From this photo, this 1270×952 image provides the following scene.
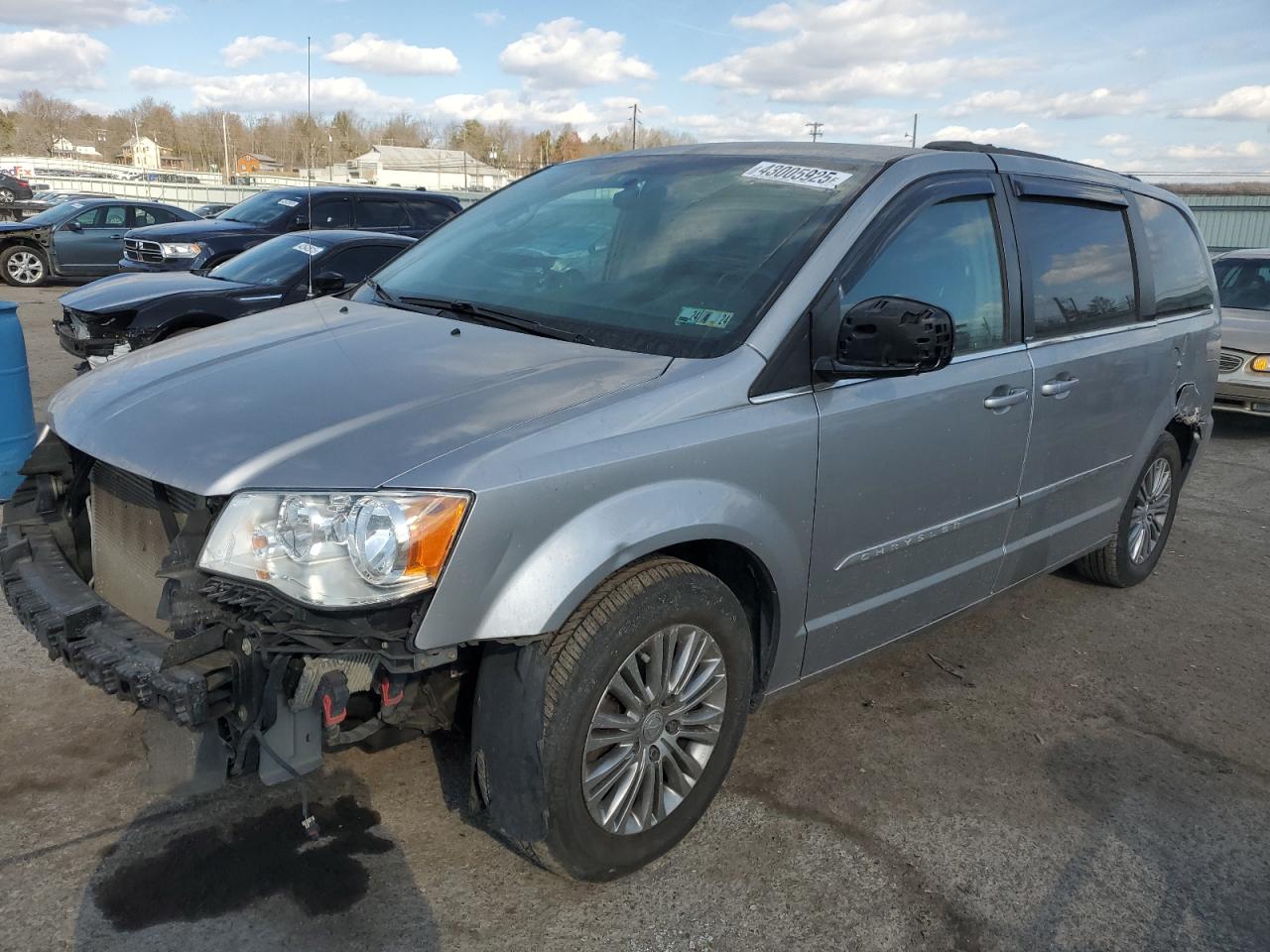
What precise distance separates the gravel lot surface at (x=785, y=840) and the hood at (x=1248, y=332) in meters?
6.02

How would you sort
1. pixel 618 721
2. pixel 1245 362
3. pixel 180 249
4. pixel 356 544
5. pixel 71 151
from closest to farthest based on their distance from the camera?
pixel 356 544
pixel 618 721
pixel 1245 362
pixel 180 249
pixel 71 151

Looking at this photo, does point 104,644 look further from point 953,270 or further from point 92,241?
point 92,241

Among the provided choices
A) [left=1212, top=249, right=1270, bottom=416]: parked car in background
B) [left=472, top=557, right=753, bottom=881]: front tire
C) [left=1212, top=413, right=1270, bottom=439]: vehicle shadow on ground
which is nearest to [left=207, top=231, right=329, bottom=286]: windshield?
[left=472, top=557, right=753, bottom=881]: front tire

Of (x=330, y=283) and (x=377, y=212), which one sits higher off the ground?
(x=377, y=212)

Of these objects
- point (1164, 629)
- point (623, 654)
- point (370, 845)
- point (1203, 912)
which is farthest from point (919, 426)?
point (1164, 629)

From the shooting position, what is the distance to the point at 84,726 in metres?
3.40

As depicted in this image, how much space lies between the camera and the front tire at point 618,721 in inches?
95.7

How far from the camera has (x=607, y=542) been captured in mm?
2422

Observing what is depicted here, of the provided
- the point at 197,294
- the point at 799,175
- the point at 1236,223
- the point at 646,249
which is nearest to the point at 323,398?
the point at 646,249

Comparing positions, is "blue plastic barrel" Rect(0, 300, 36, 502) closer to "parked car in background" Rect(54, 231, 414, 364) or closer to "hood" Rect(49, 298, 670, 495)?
"parked car in background" Rect(54, 231, 414, 364)

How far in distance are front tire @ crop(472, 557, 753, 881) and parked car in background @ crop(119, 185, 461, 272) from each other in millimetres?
8123

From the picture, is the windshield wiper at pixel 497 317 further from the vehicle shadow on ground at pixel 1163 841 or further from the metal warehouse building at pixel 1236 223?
the metal warehouse building at pixel 1236 223

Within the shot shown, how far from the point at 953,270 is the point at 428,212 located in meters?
11.9

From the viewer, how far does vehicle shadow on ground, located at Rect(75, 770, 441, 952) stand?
98.3 inches
